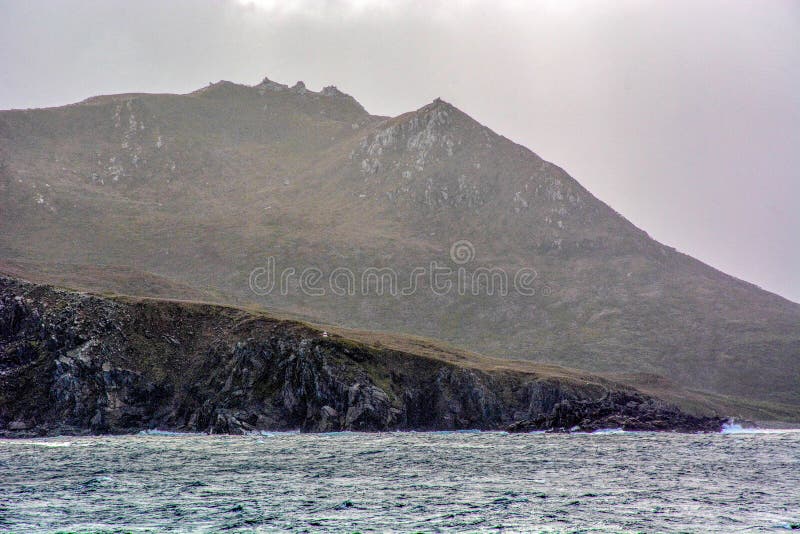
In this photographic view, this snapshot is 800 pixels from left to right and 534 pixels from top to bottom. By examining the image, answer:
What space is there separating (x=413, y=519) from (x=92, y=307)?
92.1 metres

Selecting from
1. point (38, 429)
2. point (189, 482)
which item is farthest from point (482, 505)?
point (38, 429)

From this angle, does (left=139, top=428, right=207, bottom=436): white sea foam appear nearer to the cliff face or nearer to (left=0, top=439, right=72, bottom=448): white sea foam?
the cliff face

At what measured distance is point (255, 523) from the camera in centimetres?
4328

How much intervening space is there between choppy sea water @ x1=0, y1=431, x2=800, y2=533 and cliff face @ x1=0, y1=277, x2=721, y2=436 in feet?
45.8

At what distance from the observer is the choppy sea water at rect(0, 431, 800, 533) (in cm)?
4416

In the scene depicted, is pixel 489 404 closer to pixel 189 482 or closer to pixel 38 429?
pixel 38 429

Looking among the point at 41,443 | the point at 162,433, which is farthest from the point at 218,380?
the point at 41,443

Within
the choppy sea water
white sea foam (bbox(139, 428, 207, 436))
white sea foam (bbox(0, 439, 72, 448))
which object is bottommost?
white sea foam (bbox(139, 428, 207, 436))

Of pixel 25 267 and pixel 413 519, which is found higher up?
pixel 25 267

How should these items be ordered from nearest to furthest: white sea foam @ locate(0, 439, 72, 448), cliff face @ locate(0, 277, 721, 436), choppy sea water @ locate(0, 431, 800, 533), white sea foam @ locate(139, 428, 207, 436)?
choppy sea water @ locate(0, 431, 800, 533) → white sea foam @ locate(0, 439, 72, 448) → white sea foam @ locate(139, 428, 207, 436) → cliff face @ locate(0, 277, 721, 436)

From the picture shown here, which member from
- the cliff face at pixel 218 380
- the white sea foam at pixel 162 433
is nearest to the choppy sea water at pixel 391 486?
the white sea foam at pixel 162 433

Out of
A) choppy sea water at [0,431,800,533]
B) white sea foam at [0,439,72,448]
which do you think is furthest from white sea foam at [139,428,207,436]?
white sea foam at [0,439,72,448]

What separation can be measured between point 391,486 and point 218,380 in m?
63.9

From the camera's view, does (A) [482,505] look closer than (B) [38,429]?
Yes
